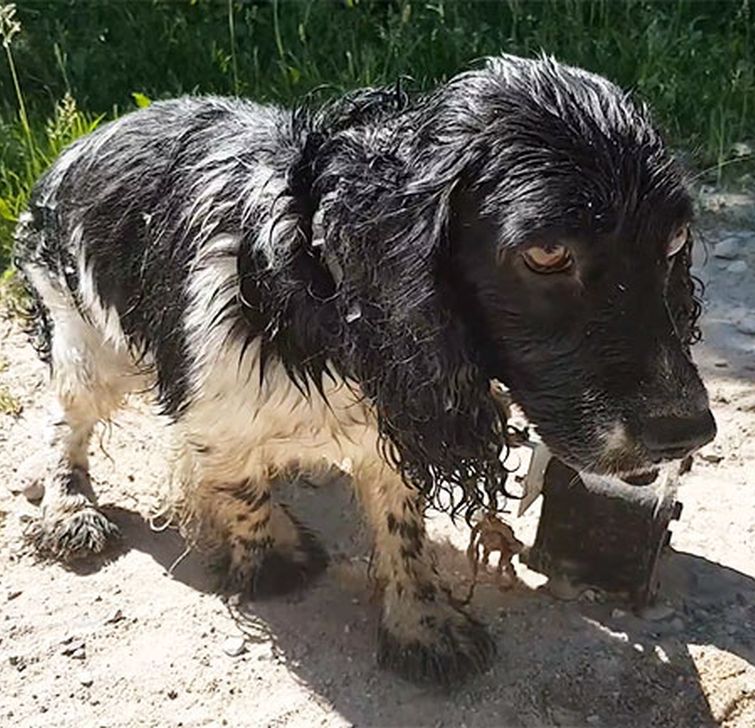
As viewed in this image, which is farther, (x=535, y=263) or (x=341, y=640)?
(x=341, y=640)

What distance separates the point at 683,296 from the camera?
117 inches

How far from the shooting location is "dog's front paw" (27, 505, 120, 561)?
13.0 feet

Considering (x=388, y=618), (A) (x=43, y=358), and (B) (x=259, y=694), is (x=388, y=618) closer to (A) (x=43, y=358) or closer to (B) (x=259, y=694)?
(B) (x=259, y=694)

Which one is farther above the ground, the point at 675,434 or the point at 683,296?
the point at 683,296

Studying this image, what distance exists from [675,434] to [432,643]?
1065 mm

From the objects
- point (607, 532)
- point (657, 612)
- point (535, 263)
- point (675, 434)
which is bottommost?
point (657, 612)

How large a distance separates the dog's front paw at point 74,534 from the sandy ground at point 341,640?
0.05 m

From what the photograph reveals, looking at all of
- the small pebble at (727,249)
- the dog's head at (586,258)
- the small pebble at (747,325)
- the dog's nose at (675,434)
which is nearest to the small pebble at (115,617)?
the dog's head at (586,258)

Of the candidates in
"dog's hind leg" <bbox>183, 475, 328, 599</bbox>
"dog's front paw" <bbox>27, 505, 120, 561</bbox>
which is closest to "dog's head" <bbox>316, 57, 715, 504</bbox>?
"dog's hind leg" <bbox>183, 475, 328, 599</bbox>

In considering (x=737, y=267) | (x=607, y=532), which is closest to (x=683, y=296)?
(x=607, y=532)

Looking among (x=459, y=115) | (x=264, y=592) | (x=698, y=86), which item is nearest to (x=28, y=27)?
(x=698, y=86)

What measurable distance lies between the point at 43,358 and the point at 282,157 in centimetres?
136

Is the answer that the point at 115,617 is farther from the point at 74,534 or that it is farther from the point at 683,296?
the point at 683,296

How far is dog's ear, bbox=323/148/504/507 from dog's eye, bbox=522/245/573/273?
0.59ft
